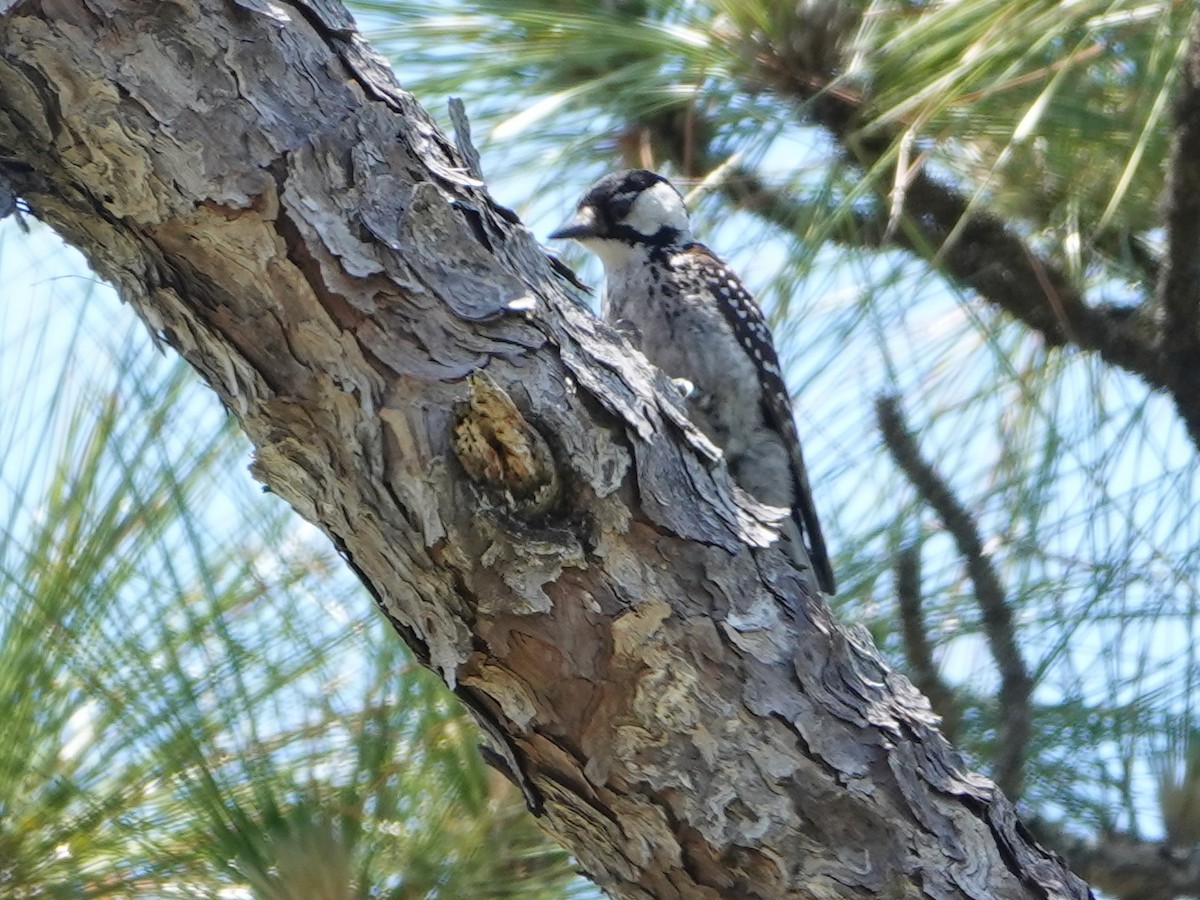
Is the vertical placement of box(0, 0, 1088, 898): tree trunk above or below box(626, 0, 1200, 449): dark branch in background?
below

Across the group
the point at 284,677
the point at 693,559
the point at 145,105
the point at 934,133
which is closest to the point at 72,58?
the point at 145,105

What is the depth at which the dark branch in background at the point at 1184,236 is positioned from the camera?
68.6 inches

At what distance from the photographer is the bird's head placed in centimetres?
222

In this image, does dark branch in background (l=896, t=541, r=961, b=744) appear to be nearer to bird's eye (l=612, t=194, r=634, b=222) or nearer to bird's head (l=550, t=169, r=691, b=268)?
bird's head (l=550, t=169, r=691, b=268)

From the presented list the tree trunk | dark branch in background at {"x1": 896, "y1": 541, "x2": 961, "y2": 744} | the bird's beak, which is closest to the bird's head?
the bird's beak

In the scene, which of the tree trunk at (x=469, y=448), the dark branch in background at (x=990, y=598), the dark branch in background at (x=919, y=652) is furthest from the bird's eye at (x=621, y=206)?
the tree trunk at (x=469, y=448)

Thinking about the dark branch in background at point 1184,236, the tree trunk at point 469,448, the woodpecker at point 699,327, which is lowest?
the tree trunk at point 469,448

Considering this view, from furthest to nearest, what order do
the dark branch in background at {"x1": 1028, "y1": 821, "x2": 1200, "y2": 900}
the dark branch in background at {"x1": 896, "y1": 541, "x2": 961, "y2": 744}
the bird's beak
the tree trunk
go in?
1. the bird's beak
2. the dark branch in background at {"x1": 896, "y1": 541, "x2": 961, "y2": 744}
3. the dark branch in background at {"x1": 1028, "y1": 821, "x2": 1200, "y2": 900}
4. the tree trunk

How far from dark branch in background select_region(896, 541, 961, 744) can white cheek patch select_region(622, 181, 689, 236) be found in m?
0.63

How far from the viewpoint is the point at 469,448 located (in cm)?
121

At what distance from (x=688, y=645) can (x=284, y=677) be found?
2.12 ft

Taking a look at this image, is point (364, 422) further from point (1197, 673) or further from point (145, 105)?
point (1197, 673)

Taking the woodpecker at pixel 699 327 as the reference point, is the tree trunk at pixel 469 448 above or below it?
below

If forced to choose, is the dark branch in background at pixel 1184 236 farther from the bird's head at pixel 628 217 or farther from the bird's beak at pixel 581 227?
the bird's beak at pixel 581 227
